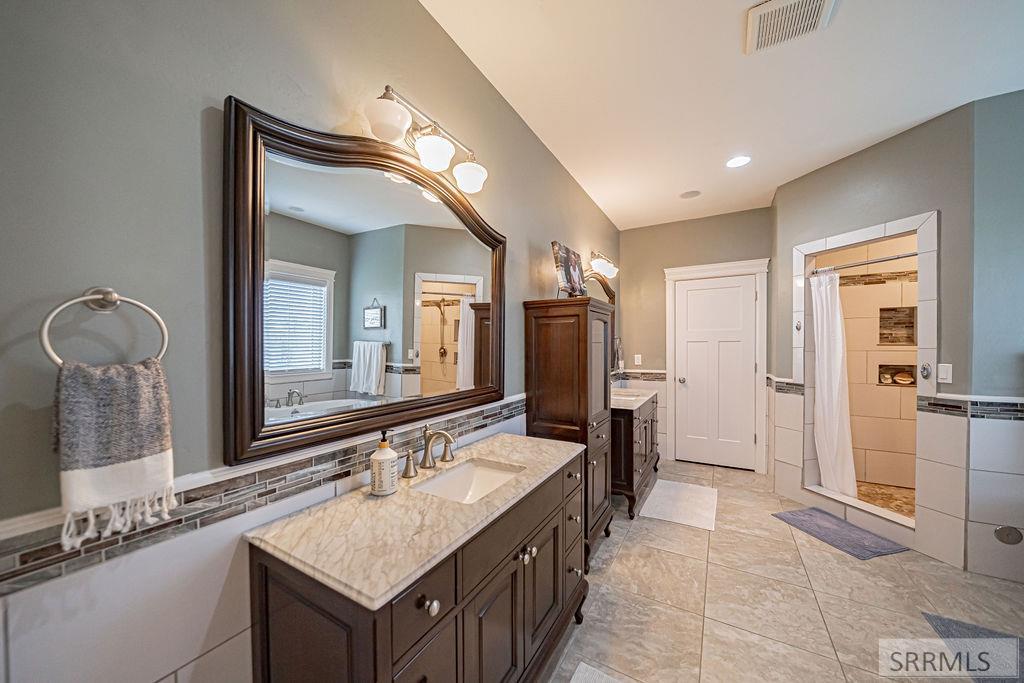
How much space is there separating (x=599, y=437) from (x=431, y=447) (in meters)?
1.25

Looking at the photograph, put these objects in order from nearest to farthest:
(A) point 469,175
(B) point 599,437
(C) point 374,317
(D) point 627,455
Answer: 1. (C) point 374,317
2. (A) point 469,175
3. (B) point 599,437
4. (D) point 627,455

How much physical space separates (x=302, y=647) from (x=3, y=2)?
54.9 inches

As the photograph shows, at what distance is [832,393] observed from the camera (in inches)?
114

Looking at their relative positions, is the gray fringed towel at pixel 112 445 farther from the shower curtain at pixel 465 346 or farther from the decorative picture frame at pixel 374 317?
the shower curtain at pixel 465 346

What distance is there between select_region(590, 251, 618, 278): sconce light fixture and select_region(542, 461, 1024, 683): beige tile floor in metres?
2.21

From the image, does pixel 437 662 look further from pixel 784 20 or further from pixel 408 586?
pixel 784 20

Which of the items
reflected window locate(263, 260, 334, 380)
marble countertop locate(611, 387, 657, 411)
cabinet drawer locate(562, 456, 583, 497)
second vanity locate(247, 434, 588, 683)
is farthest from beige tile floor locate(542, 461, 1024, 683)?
reflected window locate(263, 260, 334, 380)

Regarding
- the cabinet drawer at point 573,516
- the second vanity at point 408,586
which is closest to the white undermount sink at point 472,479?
the second vanity at point 408,586

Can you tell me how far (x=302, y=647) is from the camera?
87 cm

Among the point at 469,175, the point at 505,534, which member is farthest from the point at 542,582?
the point at 469,175

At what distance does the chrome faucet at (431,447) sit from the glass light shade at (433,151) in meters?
1.05

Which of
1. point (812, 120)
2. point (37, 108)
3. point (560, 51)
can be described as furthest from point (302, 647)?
point (812, 120)

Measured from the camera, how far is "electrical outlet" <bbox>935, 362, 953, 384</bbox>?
219 centimetres

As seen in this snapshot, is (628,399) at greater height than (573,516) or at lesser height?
greater
